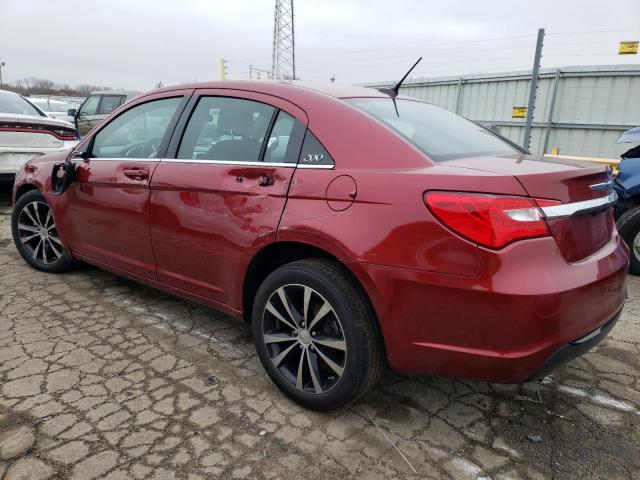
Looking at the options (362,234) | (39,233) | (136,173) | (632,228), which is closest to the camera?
(362,234)

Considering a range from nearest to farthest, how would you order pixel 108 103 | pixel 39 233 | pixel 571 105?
pixel 39 233 → pixel 571 105 → pixel 108 103

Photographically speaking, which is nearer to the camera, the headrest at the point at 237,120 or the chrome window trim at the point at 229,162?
the chrome window trim at the point at 229,162

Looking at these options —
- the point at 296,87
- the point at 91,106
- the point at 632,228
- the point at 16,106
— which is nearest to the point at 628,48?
the point at 632,228

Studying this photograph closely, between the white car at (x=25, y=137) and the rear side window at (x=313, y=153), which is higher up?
the rear side window at (x=313, y=153)

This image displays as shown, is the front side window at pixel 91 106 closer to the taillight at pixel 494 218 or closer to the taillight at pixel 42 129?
the taillight at pixel 42 129

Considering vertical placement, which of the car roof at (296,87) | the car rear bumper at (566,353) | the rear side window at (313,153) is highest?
the car roof at (296,87)

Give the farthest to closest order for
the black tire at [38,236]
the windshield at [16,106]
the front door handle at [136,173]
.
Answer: the windshield at [16,106] → the black tire at [38,236] → the front door handle at [136,173]

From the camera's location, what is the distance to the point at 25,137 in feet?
20.6

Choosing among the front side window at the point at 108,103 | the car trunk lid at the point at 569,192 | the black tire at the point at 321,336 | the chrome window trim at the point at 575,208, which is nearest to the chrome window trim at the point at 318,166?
the black tire at the point at 321,336

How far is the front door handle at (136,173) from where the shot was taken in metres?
2.96

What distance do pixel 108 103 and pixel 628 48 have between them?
1186 centimetres

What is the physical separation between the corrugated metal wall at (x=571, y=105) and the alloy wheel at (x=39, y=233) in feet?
29.3

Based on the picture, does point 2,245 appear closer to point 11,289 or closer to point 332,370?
point 11,289

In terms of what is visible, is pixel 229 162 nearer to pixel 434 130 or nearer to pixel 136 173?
pixel 136 173
